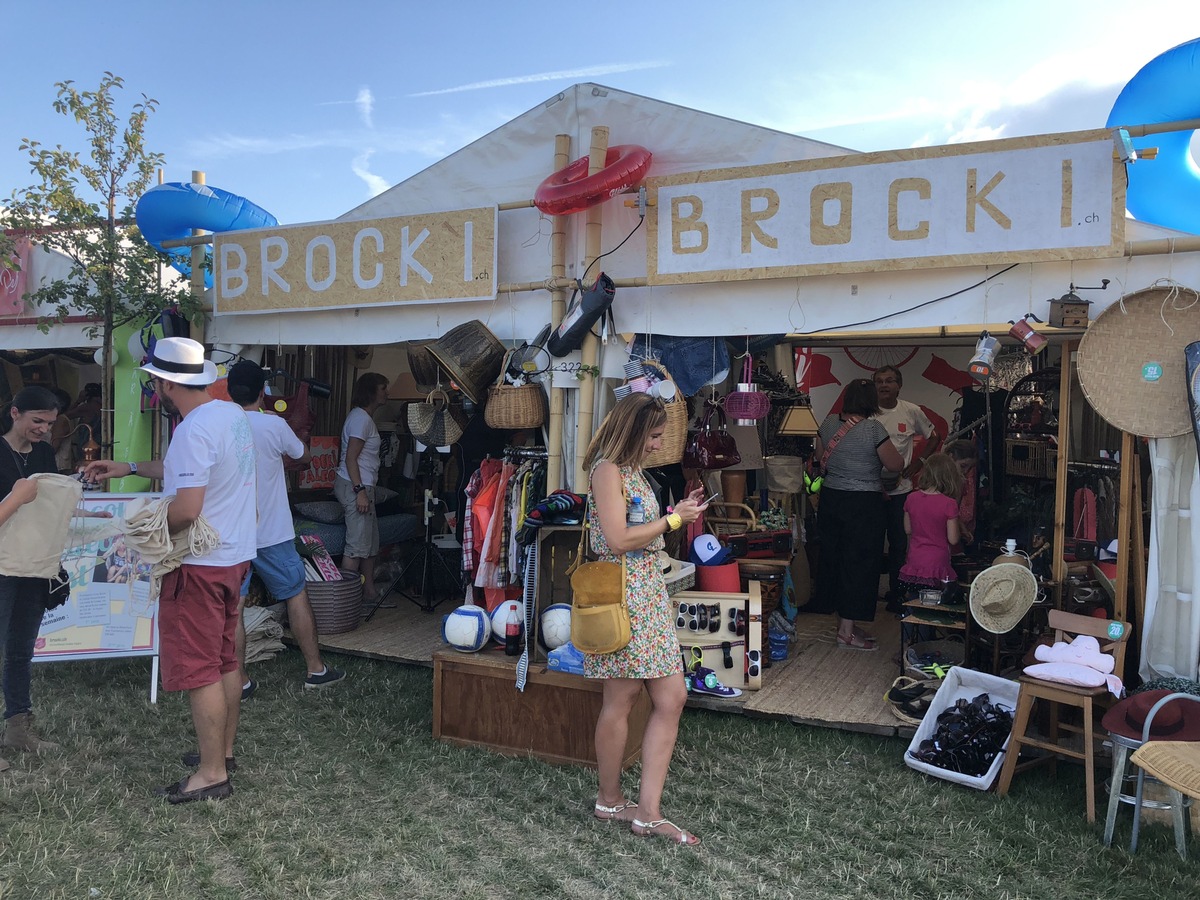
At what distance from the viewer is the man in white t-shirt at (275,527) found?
490 cm

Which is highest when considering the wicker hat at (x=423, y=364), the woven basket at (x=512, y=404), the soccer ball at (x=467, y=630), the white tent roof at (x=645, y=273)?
the white tent roof at (x=645, y=273)

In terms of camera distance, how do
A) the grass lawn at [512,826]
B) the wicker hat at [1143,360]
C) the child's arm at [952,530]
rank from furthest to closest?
the child's arm at [952,530] < the wicker hat at [1143,360] < the grass lawn at [512,826]

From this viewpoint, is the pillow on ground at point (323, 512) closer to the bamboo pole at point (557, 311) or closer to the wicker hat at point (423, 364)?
the wicker hat at point (423, 364)

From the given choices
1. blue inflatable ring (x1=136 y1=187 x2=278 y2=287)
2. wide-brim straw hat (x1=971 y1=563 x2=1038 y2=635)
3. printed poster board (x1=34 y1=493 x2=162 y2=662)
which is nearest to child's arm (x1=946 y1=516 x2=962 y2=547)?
wide-brim straw hat (x1=971 y1=563 x2=1038 y2=635)

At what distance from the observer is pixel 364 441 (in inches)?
260

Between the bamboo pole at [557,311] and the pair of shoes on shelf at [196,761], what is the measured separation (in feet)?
6.99

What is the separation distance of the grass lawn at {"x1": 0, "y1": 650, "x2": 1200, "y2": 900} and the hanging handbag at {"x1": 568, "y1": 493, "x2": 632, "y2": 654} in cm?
77

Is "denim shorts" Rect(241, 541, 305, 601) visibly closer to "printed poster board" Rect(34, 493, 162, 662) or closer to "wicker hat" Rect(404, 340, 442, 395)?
"printed poster board" Rect(34, 493, 162, 662)

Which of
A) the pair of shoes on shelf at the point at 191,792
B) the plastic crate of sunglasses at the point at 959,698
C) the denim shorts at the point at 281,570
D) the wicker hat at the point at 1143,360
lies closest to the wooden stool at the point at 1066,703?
the plastic crate of sunglasses at the point at 959,698

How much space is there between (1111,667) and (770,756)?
1.51 meters

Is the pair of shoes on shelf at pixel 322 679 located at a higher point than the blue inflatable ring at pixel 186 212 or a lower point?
lower

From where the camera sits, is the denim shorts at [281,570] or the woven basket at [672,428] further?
the denim shorts at [281,570]

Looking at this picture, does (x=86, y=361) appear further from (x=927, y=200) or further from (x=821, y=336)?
(x=927, y=200)

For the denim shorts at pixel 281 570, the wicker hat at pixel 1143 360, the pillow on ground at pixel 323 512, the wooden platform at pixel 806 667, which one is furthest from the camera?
the pillow on ground at pixel 323 512
